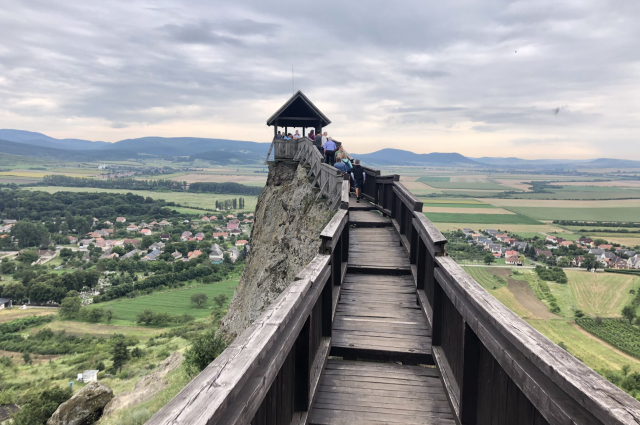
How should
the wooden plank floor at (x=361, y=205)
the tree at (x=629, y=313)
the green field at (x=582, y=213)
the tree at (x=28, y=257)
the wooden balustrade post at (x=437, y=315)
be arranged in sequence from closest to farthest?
the wooden balustrade post at (x=437, y=315)
the wooden plank floor at (x=361, y=205)
the tree at (x=629, y=313)
the tree at (x=28, y=257)
the green field at (x=582, y=213)

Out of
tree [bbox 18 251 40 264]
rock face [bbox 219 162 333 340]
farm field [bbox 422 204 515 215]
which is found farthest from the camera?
farm field [bbox 422 204 515 215]

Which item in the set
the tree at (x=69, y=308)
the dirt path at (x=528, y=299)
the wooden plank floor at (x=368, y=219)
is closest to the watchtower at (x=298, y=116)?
the wooden plank floor at (x=368, y=219)

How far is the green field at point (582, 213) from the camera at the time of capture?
122 m

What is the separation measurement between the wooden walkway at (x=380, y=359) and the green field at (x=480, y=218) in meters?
101

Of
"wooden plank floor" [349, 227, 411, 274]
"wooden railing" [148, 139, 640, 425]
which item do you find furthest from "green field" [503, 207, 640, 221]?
"wooden railing" [148, 139, 640, 425]

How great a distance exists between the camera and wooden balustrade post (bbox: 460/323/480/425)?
10.9ft

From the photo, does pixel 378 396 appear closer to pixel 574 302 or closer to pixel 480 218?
pixel 574 302

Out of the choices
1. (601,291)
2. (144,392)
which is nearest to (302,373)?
(144,392)

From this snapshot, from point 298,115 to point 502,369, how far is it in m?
23.5

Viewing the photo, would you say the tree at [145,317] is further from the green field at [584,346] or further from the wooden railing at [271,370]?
the wooden railing at [271,370]

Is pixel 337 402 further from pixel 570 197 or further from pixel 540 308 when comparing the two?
pixel 570 197

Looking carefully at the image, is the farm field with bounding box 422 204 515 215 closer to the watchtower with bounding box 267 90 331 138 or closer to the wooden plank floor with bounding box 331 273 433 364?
the watchtower with bounding box 267 90 331 138

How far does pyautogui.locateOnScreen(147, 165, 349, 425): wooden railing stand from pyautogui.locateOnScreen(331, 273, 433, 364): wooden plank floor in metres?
0.45

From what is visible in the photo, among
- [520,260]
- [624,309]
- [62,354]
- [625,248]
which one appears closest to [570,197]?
[625,248]
